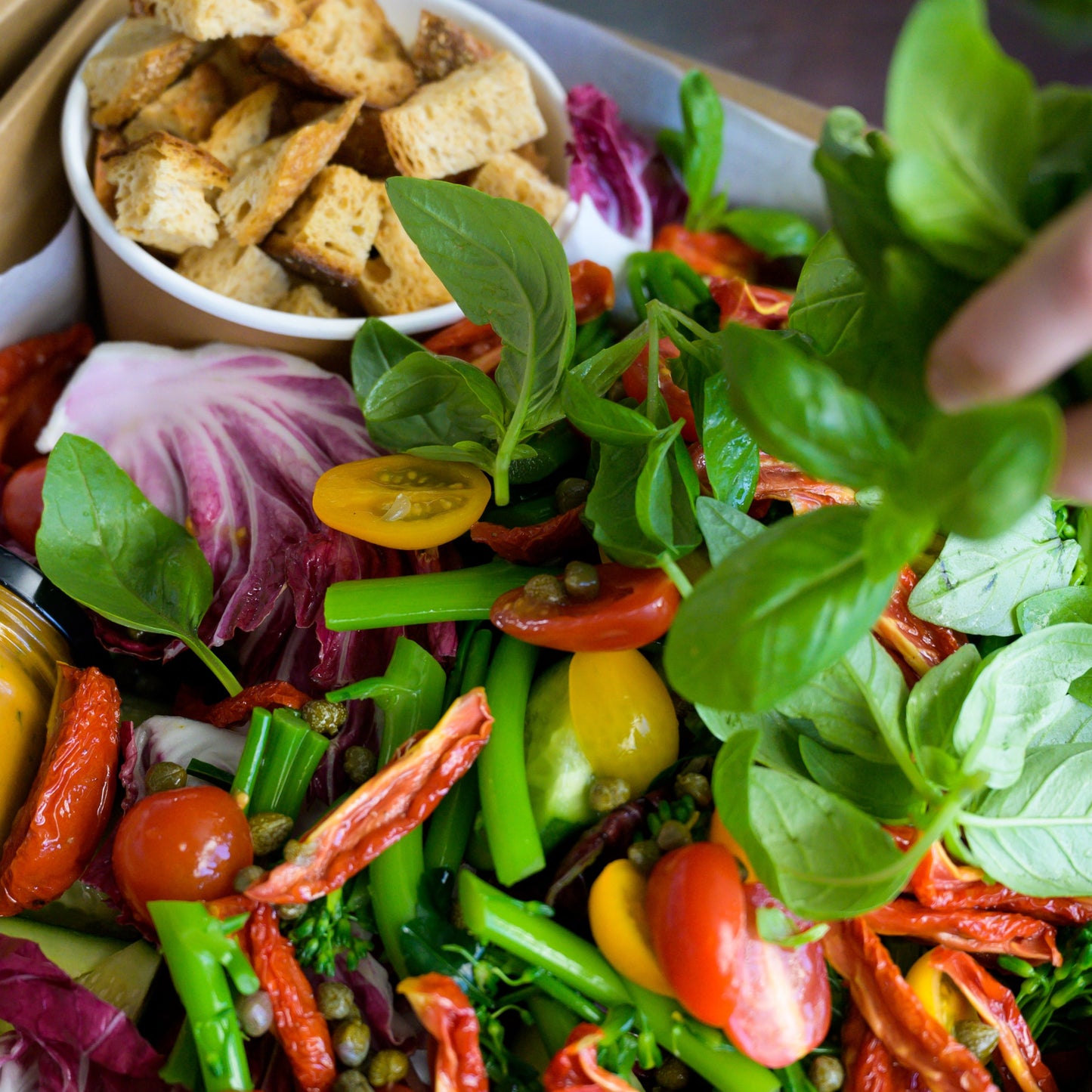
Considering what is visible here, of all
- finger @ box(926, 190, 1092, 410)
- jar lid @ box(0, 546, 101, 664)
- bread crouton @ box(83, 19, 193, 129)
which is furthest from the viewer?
bread crouton @ box(83, 19, 193, 129)

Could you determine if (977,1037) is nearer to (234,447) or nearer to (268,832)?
(268,832)

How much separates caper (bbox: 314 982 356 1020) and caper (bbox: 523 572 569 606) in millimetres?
394

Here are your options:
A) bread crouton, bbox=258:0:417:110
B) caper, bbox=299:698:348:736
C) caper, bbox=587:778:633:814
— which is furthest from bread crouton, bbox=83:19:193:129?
caper, bbox=587:778:633:814

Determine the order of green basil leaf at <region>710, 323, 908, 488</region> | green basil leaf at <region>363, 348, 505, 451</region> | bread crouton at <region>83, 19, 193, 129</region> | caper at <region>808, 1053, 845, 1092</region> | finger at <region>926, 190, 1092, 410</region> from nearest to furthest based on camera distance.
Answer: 1. finger at <region>926, 190, 1092, 410</region>
2. green basil leaf at <region>710, 323, 908, 488</region>
3. caper at <region>808, 1053, 845, 1092</region>
4. green basil leaf at <region>363, 348, 505, 451</region>
5. bread crouton at <region>83, 19, 193, 129</region>

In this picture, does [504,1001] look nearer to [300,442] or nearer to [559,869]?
[559,869]

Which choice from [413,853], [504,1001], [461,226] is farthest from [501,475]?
[504,1001]

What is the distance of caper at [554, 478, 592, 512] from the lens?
39.8 inches

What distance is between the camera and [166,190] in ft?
3.90

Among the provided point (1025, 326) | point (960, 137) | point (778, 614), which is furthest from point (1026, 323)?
point (778, 614)

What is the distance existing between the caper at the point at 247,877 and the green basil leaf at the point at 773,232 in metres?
1.29

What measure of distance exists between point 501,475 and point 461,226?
244mm

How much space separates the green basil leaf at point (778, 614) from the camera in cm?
63

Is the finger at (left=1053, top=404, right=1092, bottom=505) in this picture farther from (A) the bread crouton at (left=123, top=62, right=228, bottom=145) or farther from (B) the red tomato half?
(A) the bread crouton at (left=123, top=62, right=228, bottom=145)

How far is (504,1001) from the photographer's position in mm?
879
